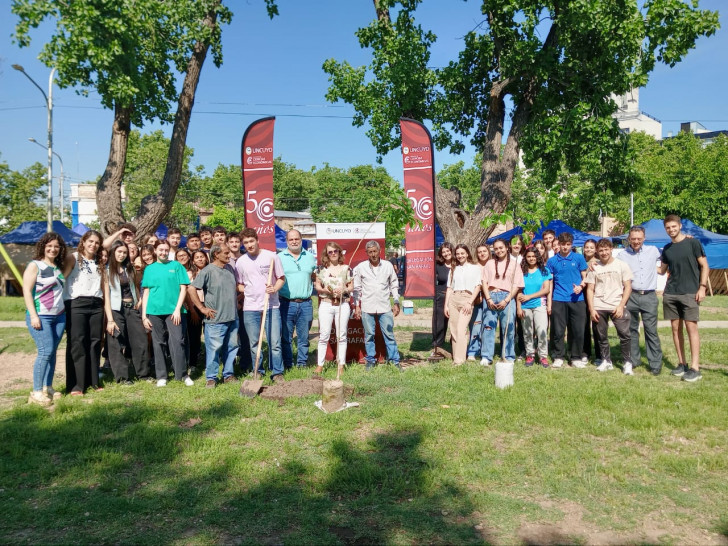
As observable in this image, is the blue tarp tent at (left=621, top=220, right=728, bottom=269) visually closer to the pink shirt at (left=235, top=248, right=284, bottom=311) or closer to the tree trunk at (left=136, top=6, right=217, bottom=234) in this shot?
the tree trunk at (left=136, top=6, right=217, bottom=234)

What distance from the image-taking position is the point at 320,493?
3869 millimetres

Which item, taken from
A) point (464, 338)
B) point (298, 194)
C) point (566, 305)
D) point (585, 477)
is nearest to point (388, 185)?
point (464, 338)

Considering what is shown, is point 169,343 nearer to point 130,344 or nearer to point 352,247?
point 130,344

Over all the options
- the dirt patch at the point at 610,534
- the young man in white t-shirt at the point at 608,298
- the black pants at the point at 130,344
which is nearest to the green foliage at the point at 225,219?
the black pants at the point at 130,344

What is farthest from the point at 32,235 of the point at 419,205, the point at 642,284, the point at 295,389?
the point at 642,284

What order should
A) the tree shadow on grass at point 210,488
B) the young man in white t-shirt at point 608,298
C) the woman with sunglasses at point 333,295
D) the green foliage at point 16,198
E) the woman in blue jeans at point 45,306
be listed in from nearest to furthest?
1. the tree shadow on grass at point 210,488
2. the woman in blue jeans at point 45,306
3. the woman with sunglasses at point 333,295
4. the young man in white t-shirt at point 608,298
5. the green foliage at point 16,198

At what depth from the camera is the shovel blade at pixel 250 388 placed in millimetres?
6277

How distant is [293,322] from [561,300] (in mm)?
4244

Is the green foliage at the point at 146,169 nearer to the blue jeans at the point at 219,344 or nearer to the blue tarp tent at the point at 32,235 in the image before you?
the blue tarp tent at the point at 32,235

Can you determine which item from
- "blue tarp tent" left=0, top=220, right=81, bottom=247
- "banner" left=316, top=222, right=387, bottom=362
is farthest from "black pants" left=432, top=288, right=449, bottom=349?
"blue tarp tent" left=0, top=220, right=81, bottom=247

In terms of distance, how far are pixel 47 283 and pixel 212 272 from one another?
1903mm

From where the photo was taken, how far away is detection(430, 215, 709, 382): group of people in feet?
25.0

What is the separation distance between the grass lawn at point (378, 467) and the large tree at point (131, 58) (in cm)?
614

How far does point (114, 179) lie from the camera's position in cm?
1115
